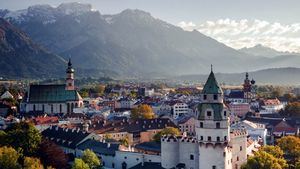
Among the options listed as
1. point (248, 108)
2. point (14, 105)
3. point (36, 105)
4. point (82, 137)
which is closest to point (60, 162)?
point (82, 137)

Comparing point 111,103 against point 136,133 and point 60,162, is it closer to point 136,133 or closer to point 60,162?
point 136,133

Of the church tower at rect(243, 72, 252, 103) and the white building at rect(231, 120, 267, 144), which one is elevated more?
the church tower at rect(243, 72, 252, 103)

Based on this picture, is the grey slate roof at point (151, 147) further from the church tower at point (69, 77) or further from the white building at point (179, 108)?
the white building at point (179, 108)

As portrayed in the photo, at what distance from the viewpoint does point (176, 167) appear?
67.8 meters

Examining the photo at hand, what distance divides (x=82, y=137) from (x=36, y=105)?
205 feet

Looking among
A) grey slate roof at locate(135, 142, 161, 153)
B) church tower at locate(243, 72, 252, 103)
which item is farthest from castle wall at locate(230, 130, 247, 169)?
church tower at locate(243, 72, 252, 103)

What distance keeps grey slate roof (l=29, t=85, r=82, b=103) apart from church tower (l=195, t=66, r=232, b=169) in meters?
95.6

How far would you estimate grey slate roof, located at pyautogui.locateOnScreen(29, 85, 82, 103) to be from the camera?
14988 centimetres

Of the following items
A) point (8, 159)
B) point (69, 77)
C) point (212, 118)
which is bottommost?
point (8, 159)

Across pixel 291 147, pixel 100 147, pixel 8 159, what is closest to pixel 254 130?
pixel 291 147

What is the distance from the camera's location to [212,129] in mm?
60219

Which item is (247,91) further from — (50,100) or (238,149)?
(238,149)

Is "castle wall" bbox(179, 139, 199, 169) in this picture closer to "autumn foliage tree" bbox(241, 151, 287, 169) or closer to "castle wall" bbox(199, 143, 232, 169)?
"castle wall" bbox(199, 143, 232, 169)

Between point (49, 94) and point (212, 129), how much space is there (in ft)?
323
